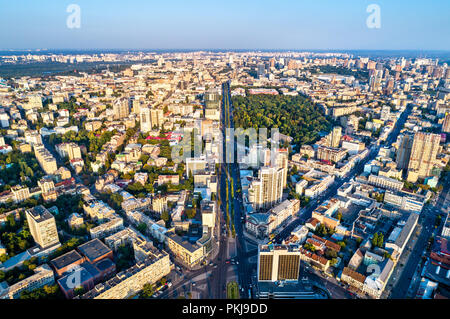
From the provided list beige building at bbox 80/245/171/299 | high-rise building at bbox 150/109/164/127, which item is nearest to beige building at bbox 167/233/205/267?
beige building at bbox 80/245/171/299

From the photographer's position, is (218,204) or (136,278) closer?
(136,278)

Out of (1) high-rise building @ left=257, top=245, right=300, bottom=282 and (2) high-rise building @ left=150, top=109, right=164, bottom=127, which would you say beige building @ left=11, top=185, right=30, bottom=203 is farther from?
(2) high-rise building @ left=150, top=109, right=164, bottom=127

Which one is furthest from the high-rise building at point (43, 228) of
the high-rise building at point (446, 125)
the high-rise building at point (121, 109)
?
the high-rise building at point (446, 125)

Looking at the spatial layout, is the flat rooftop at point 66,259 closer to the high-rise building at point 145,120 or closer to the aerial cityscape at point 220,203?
the aerial cityscape at point 220,203

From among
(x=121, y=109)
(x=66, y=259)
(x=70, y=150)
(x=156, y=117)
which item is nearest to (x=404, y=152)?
(x=66, y=259)

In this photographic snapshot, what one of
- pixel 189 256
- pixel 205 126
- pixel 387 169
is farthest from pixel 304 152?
pixel 189 256

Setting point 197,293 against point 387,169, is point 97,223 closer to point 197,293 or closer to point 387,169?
point 197,293

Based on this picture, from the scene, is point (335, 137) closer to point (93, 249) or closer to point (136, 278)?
point (136, 278)
